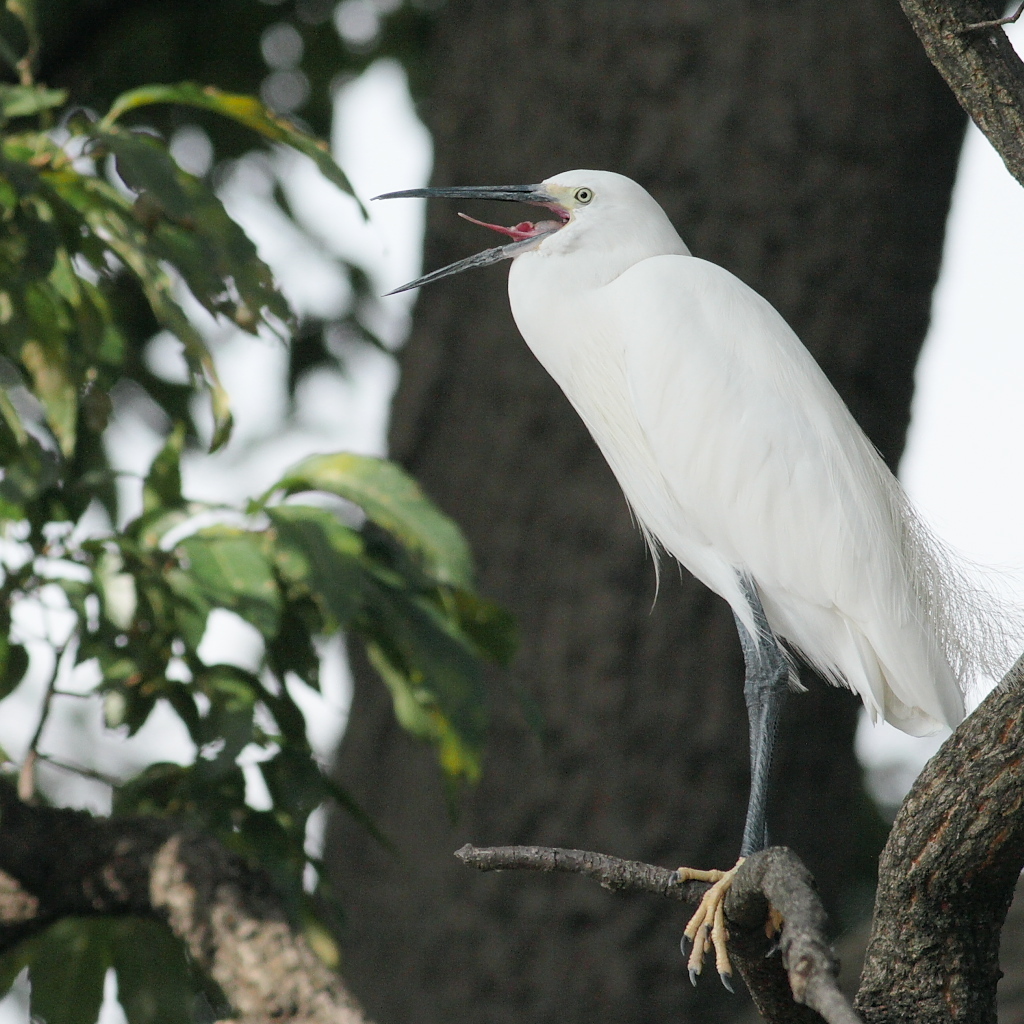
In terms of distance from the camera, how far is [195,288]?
4.45 ft

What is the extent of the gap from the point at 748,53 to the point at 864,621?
1648mm

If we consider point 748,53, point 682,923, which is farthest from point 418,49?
point 682,923

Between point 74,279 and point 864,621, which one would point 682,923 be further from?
point 74,279

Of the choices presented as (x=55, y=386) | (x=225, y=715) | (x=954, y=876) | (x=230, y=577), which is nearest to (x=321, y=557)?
(x=230, y=577)

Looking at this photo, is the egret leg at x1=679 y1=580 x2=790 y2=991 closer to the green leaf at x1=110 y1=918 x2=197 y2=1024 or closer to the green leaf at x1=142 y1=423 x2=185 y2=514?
the green leaf at x1=110 y1=918 x2=197 y2=1024

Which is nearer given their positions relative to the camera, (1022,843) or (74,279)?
(1022,843)

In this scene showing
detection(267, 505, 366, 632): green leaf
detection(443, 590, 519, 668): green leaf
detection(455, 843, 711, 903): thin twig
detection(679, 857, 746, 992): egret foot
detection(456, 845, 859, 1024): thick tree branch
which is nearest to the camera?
detection(456, 845, 859, 1024): thick tree branch

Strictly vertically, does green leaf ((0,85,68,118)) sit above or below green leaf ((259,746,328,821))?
above

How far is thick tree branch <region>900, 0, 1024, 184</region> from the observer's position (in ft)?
3.08

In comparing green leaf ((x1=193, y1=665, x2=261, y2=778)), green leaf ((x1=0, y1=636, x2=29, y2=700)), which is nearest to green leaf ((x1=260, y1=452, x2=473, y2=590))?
green leaf ((x1=193, y1=665, x2=261, y2=778))

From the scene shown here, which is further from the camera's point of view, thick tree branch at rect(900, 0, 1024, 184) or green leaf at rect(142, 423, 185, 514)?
green leaf at rect(142, 423, 185, 514)

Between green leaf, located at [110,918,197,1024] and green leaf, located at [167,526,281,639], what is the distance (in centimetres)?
34

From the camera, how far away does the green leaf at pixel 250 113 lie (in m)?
1.36

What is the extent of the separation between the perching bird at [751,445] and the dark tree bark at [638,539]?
3.77ft
